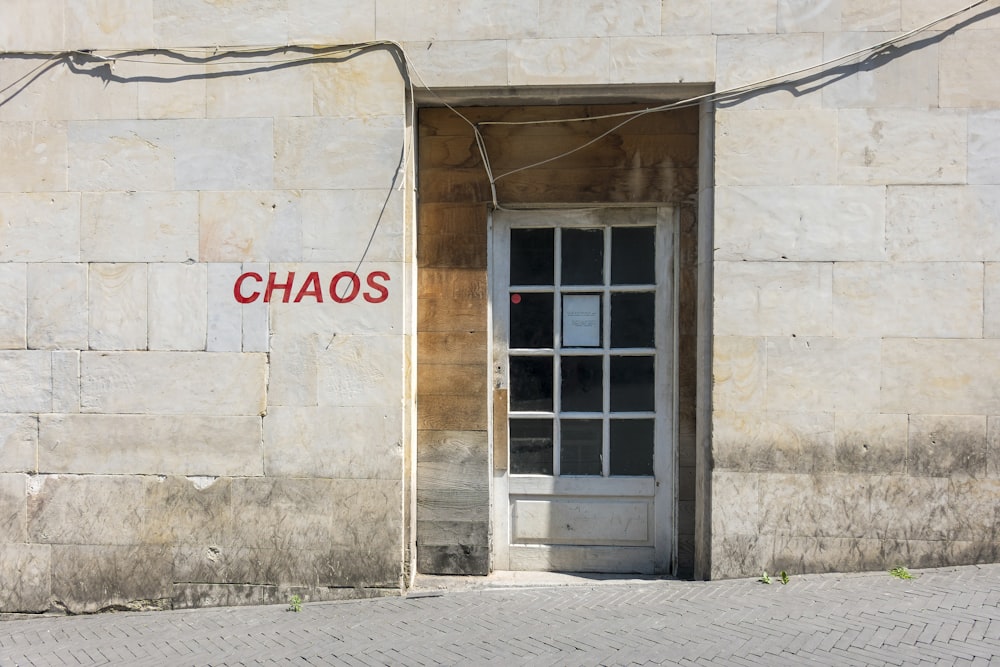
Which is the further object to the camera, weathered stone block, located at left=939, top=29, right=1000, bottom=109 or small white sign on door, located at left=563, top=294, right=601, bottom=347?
small white sign on door, located at left=563, top=294, right=601, bottom=347

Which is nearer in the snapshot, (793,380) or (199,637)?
(199,637)

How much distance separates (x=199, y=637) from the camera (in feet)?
15.8

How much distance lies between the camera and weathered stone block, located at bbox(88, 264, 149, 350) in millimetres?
5383

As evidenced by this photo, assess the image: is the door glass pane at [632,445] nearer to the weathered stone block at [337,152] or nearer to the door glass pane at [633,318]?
the door glass pane at [633,318]

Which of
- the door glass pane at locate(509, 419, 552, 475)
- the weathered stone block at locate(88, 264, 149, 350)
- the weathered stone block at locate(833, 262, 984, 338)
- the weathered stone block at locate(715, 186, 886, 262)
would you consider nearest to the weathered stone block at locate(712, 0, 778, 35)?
the weathered stone block at locate(715, 186, 886, 262)

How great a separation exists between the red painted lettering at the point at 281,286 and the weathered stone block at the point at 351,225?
172 mm

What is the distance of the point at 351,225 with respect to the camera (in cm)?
525

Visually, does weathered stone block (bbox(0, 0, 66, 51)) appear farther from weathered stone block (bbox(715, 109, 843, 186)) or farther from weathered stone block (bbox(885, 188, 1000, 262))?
weathered stone block (bbox(885, 188, 1000, 262))

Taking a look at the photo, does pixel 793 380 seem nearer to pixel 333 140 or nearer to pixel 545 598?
pixel 545 598

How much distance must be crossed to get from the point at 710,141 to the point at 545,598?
3142mm

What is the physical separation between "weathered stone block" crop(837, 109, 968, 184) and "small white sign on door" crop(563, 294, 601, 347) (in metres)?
1.89

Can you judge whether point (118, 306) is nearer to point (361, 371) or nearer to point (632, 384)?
point (361, 371)

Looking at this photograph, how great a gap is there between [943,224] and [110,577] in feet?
19.4

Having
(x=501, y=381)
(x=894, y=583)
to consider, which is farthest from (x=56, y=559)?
(x=894, y=583)
